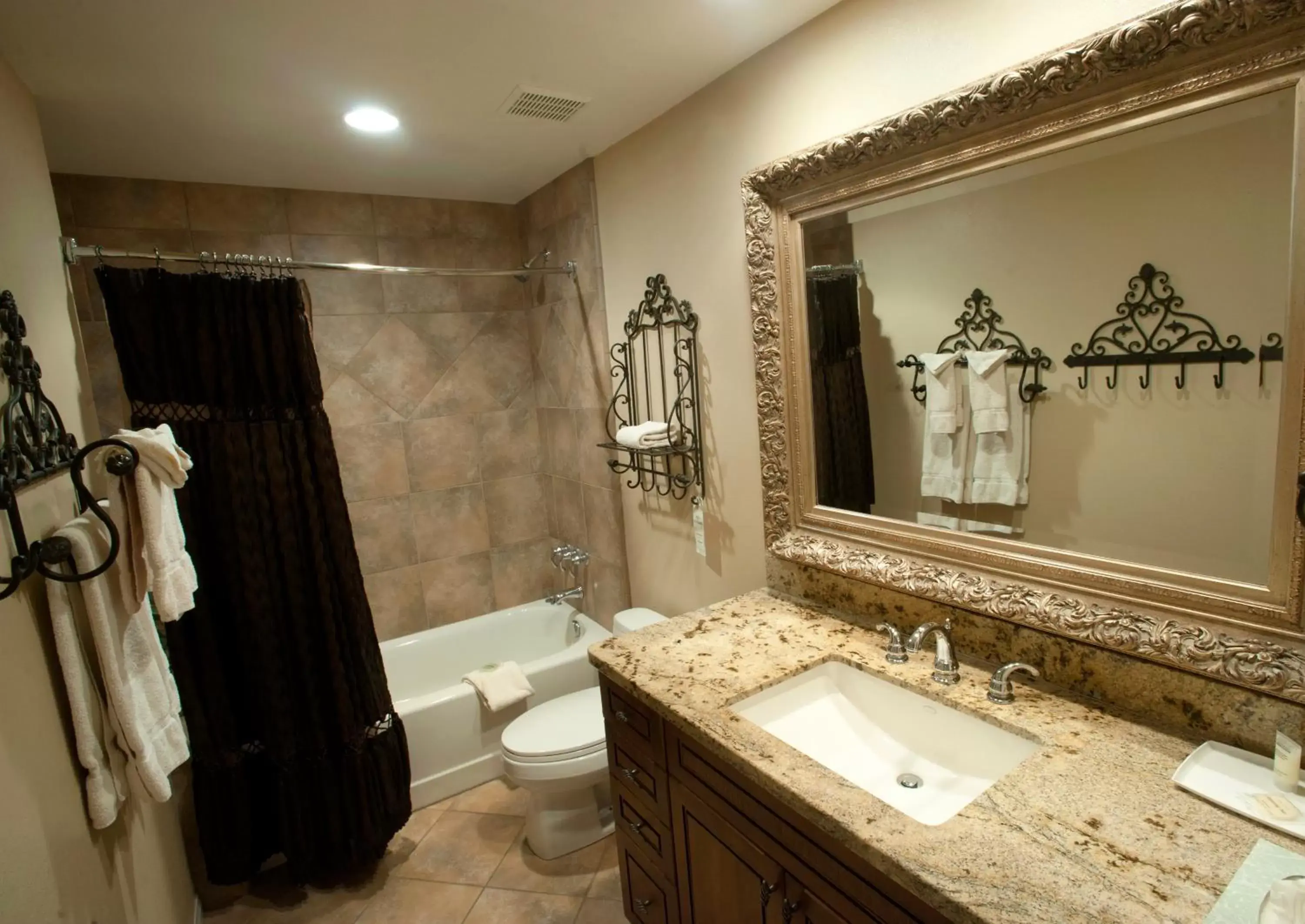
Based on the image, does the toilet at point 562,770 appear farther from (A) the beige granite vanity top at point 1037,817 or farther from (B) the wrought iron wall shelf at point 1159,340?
(B) the wrought iron wall shelf at point 1159,340

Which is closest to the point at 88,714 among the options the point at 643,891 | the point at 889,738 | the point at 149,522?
the point at 149,522

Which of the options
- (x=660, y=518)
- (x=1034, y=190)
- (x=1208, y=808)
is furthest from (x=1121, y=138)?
(x=660, y=518)

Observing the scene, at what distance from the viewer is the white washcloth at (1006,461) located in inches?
50.8

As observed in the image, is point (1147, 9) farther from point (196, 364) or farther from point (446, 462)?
point (446, 462)

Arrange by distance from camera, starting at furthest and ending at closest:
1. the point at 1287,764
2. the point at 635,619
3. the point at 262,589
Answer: the point at 635,619
the point at 262,589
the point at 1287,764

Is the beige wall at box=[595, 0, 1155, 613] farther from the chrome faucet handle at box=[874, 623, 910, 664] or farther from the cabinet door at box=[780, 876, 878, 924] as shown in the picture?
the cabinet door at box=[780, 876, 878, 924]

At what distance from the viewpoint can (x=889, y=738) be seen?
1392 millimetres

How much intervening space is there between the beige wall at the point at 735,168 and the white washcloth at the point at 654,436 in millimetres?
143

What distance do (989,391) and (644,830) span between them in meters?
1.32

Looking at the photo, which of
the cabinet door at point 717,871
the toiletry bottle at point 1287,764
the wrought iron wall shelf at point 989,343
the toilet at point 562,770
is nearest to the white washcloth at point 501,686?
the toilet at point 562,770

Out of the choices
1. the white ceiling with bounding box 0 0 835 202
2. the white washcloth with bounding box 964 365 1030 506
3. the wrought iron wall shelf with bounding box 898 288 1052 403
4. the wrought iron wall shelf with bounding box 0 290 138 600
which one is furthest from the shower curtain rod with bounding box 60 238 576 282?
the white washcloth with bounding box 964 365 1030 506

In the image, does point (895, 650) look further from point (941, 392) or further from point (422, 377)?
A: point (422, 377)

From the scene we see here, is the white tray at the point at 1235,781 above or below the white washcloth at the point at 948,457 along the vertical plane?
below

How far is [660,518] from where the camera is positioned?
96.7 inches
